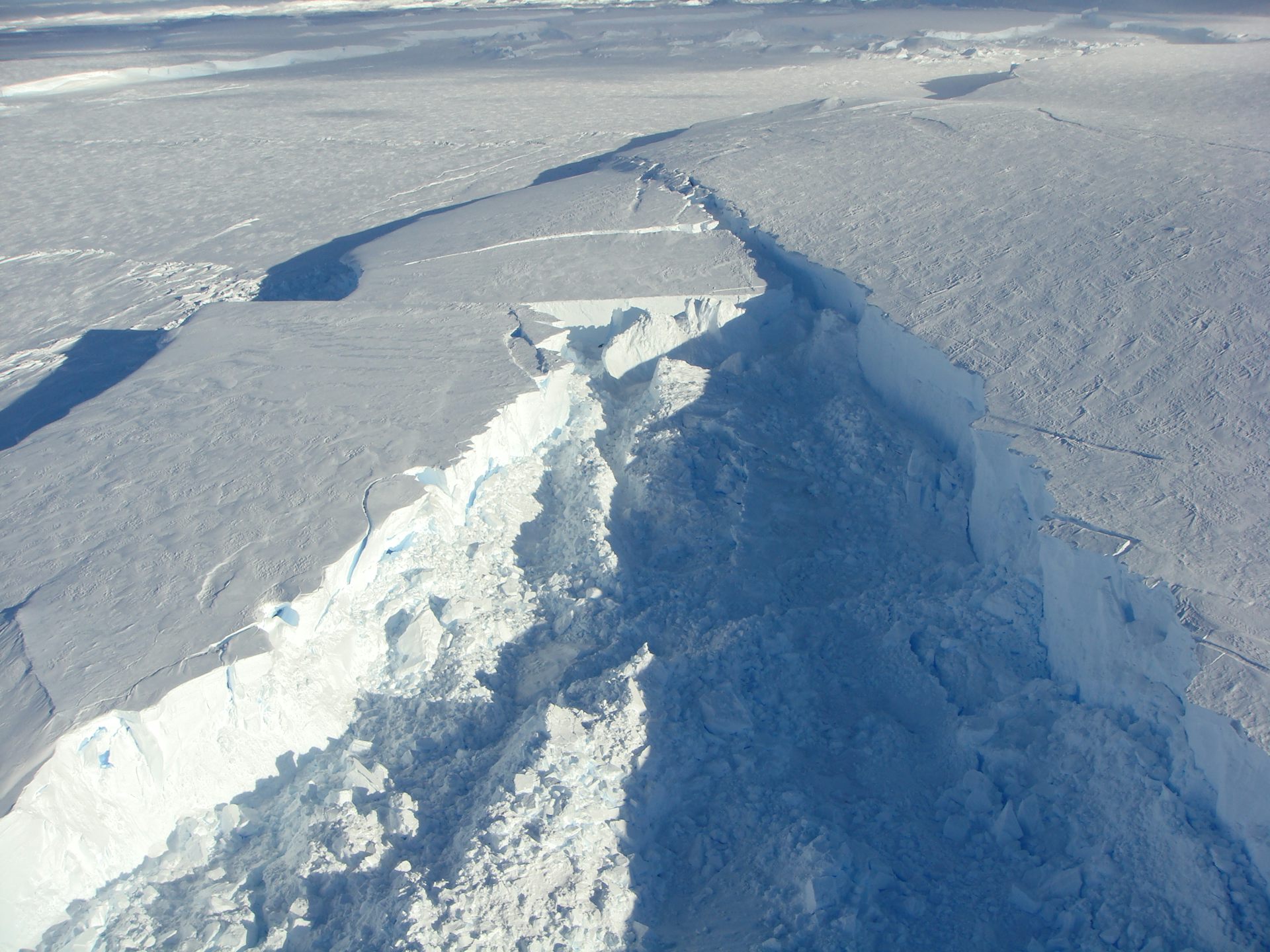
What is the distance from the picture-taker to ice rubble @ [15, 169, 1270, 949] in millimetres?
2623

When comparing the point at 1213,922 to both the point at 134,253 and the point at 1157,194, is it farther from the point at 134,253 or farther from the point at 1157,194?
the point at 134,253

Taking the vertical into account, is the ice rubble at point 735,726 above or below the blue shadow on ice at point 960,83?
below

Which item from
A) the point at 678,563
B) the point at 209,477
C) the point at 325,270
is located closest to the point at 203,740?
the point at 209,477

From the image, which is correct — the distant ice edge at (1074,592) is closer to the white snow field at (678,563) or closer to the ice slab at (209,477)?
the white snow field at (678,563)

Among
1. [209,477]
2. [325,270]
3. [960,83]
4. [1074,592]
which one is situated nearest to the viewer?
[1074,592]

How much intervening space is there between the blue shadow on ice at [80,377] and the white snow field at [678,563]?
3 cm

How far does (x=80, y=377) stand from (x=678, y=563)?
362cm

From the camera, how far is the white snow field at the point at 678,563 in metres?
2.69

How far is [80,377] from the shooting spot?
17.4 feet

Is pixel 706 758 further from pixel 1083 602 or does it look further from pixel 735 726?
pixel 1083 602

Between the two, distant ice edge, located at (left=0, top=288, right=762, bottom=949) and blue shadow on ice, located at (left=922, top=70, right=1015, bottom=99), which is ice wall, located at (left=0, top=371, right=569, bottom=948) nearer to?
distant ice edge, located at (left=0, top=288, right=762, bottom=949)

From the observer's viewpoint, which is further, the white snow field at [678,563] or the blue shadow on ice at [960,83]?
the blue shadow on ice at [960,83]

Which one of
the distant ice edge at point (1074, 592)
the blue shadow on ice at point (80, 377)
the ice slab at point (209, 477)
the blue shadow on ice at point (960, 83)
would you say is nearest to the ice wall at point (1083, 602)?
the distant ice edge at point (1074, 592)

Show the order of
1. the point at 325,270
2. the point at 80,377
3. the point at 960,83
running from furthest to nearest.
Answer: the point at 960,83
the point at 325,270
the point at 80,377
